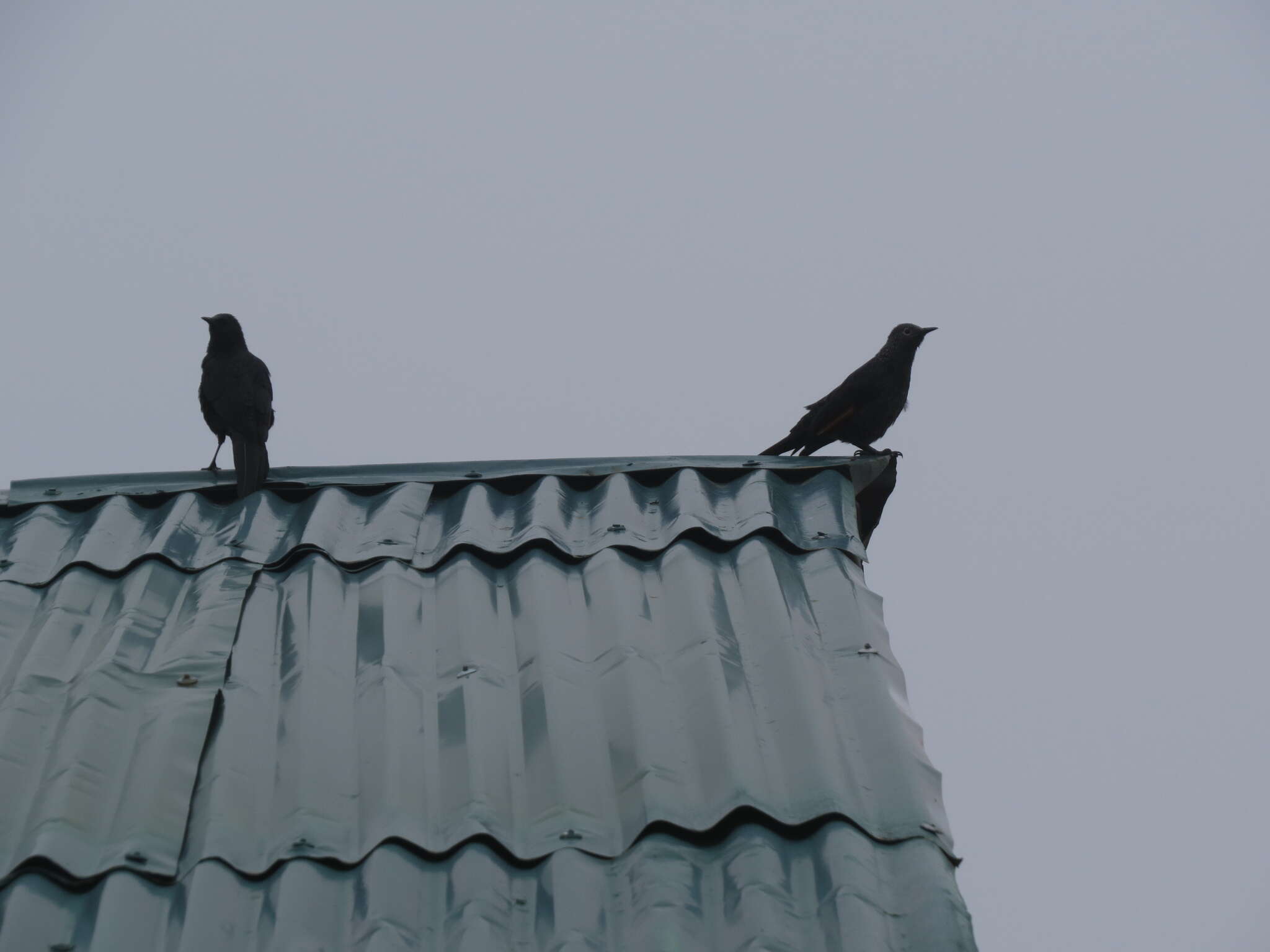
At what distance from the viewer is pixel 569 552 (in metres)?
2.85

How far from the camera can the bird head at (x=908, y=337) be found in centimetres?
619

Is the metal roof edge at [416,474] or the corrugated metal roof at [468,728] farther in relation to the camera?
the metal roof edge at [416,474]

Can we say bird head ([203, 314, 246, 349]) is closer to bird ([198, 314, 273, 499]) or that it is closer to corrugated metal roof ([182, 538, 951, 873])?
bird ([198, 314, 273, 499])

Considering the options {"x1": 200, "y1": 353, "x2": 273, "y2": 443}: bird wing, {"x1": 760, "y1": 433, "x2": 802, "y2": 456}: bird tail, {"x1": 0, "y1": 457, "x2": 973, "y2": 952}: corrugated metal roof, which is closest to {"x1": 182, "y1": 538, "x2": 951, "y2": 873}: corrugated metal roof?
{"x1": 0, "y1": 457, "x2": 973, "y2": 952}: corrugated metal roof

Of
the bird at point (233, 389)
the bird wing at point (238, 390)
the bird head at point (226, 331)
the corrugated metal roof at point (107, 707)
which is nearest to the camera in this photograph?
the corrugated metal roof at point (107, 707)

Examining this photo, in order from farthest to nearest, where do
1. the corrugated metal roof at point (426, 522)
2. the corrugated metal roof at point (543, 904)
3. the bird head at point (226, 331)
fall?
the bird head at point (226, 331) → the corrugated metal roof at point (426, 522) → the corrugated metal roof at point (543, 904)

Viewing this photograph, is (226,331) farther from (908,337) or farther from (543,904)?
(543,904)

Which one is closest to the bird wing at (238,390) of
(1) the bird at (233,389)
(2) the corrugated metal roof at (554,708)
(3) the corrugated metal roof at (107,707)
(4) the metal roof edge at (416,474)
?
(1) the bird at (233,389)

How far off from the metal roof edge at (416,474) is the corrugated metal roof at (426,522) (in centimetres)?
4

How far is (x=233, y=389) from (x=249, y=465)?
180 cm

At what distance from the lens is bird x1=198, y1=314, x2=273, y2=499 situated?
4.29 m

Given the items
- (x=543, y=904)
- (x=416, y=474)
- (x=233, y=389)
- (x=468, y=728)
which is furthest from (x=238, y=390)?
(x=543, y=904)

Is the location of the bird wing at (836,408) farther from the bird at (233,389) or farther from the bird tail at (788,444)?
the bird at (233,389)

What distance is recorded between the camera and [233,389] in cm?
531
